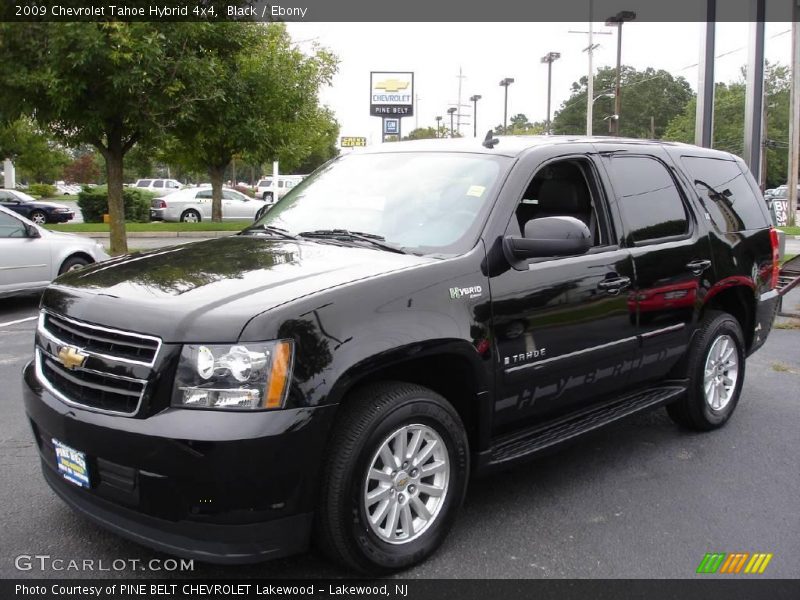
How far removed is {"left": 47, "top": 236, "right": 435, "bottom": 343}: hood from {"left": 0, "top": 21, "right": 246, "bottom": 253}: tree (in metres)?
8.72

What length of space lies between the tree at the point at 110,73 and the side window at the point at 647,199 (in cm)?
892

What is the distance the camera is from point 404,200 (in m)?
4.10

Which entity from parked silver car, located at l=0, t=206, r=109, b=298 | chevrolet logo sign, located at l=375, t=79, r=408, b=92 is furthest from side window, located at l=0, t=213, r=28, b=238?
chevrolet logo sign, located at l=375, t=79, r=408, b=92

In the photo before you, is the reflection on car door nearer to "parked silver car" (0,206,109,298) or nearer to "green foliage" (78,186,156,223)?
"parked silver car" (0,206,109,298)

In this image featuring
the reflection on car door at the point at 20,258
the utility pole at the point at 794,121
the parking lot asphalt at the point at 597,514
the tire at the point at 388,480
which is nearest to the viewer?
the tire at the point at 388,480

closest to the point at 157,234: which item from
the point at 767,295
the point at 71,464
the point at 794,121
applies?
the point at 767,295

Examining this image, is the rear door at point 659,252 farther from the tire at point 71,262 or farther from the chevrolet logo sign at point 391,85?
the chevrolet logo sign at point 391,85

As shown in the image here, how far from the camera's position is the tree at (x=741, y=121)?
217ft

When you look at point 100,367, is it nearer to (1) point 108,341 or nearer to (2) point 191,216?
(1) point 108,341

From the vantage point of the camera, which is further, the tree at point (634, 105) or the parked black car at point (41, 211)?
the tree at point (634, 105)

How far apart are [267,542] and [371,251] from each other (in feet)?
4.81

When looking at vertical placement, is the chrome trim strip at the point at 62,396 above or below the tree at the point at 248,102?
below

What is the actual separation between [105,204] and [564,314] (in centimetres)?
2730

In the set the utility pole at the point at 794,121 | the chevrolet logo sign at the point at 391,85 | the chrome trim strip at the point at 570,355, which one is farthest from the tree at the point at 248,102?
the utility pole at the point at 794,121
